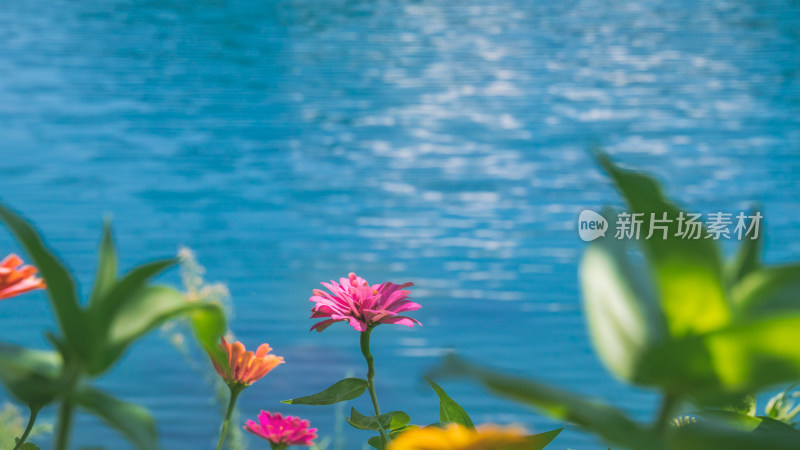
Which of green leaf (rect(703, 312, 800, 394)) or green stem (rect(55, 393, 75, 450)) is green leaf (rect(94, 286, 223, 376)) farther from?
green leaf (rect(703, 312, 800, 394))

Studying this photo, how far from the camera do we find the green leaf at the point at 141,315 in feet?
0.78

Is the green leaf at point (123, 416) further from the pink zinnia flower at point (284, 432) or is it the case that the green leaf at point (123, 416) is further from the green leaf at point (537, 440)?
the pink zinnia flower at point (284, 432)

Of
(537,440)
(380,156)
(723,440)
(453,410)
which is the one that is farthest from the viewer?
(380,156)

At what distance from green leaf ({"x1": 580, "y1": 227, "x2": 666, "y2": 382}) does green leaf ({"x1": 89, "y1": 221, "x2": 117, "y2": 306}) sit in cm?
15

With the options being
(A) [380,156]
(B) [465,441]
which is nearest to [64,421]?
(B) [465,441]

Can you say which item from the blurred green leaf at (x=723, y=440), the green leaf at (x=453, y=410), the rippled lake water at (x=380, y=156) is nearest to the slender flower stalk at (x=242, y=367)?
the green leaf at (x=453, y=410)

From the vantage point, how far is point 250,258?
3848 mm

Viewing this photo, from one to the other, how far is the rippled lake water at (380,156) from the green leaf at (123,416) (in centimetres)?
164

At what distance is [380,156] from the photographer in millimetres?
5527

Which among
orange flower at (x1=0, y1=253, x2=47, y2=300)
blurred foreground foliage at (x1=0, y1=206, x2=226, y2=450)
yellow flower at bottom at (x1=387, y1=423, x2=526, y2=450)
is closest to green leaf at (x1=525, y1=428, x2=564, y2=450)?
yellow flower at bottom at (x1=387, y1=423, x2=526, y2=450)

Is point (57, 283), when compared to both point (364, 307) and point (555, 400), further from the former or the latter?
point (364, 307)

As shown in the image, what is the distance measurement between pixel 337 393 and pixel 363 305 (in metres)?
0.07

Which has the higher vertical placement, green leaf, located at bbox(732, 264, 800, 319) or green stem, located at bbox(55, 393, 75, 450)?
green leaf, located at bbox(732, 264, 800, 319)

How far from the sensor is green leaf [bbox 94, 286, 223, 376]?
24 cm
